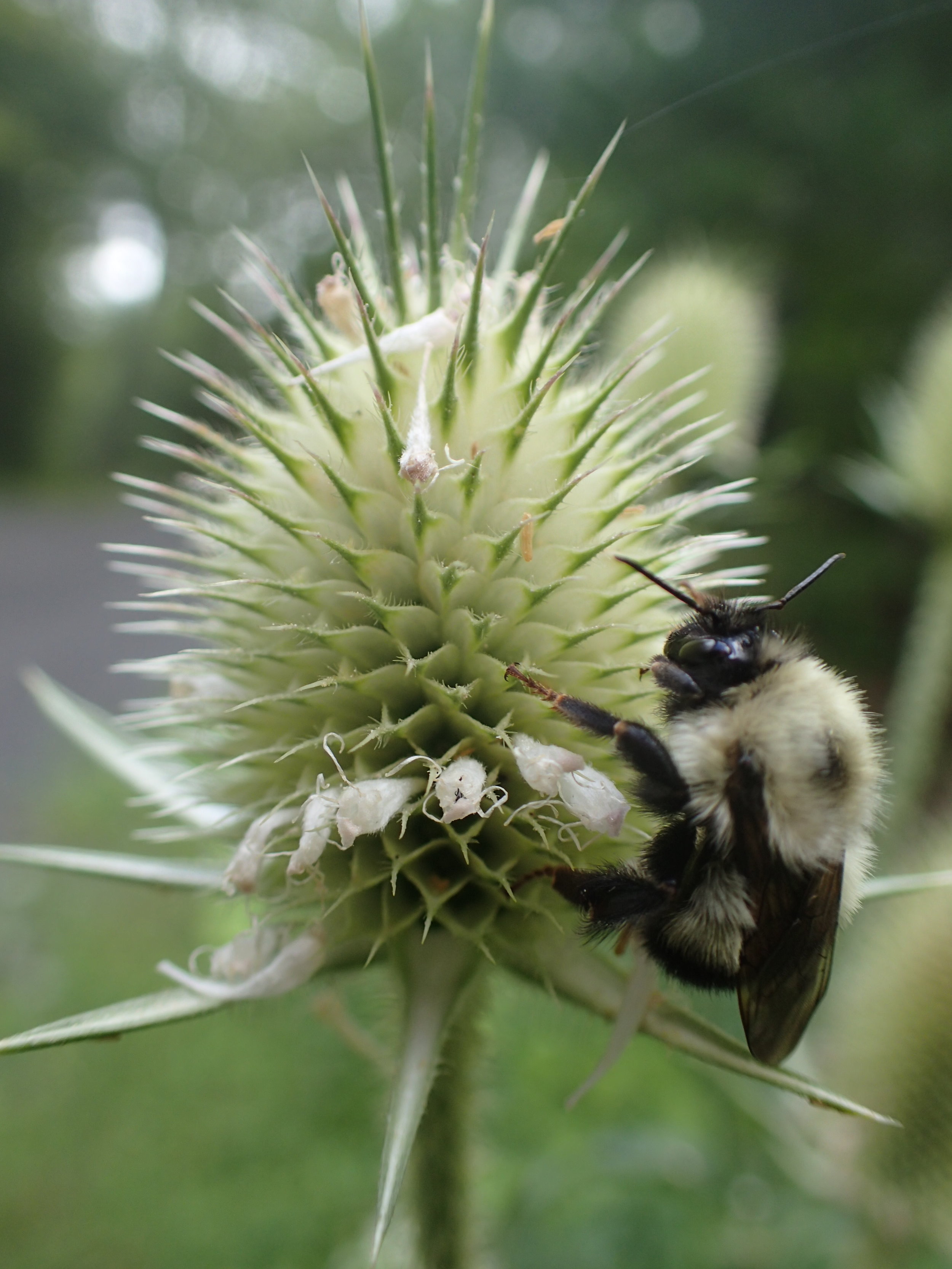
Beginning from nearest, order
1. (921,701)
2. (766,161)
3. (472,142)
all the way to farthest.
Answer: (472,142), (921,701), (766,161)

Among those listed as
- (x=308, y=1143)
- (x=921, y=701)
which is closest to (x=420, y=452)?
(x=921, y=701)

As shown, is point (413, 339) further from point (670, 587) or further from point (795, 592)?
point (795, 592)

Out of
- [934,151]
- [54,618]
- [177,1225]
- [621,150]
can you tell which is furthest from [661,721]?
[54,618]

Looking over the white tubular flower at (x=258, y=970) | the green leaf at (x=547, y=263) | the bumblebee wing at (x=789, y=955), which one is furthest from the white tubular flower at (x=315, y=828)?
the green leaf at (x=547, y=263)

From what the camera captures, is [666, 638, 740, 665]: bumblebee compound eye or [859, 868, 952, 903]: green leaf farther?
[859, 868, 952, 903]: green leaf

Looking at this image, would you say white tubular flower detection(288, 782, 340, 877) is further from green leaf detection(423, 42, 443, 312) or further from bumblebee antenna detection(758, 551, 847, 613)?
green leaf detection(423, 42, 443, 312)

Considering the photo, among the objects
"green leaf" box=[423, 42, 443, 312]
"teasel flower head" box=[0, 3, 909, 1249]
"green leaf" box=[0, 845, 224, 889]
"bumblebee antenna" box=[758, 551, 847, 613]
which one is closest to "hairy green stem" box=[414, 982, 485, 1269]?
"teasel flower head" box=[0, 3, 909, 1249]
